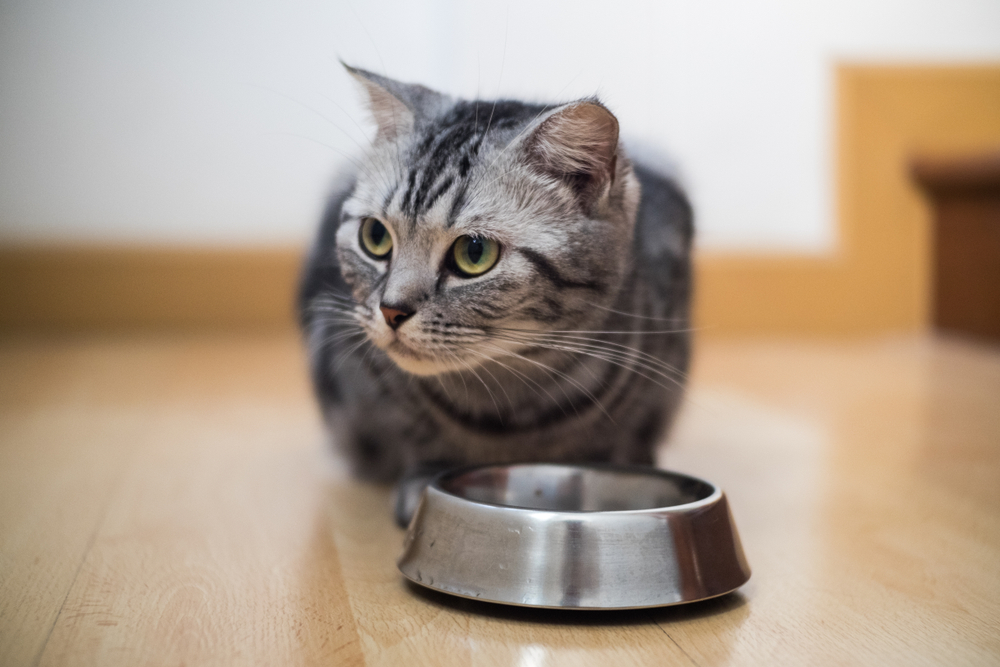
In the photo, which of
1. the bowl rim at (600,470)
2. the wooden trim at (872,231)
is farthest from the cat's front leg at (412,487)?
the wooden trim at (872,231)

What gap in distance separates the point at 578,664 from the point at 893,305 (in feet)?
10.0

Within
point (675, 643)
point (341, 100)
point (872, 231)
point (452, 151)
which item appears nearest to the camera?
point (675, 643)

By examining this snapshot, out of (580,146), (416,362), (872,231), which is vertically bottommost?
(416,362)

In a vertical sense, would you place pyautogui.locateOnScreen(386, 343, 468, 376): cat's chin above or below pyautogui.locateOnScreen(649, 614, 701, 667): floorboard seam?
above

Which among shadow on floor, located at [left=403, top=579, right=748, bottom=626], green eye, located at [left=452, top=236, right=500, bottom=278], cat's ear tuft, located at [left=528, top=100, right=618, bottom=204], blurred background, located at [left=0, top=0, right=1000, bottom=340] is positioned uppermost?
blurred background, located at [left=0, top=0, right=1000, bottom=340]

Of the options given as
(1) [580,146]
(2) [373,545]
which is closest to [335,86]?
(1) [580,146]

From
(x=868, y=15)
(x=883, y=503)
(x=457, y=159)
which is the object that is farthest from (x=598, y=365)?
(x=868, y=15)

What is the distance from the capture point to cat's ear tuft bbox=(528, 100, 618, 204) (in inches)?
36.7

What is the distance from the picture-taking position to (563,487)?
999 mm

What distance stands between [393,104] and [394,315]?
1.02ft

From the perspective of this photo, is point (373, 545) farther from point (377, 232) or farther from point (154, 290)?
point (154, 290)

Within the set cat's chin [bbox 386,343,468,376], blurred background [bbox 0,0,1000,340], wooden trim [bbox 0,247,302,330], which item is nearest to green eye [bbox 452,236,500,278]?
cat's chin [bbox 386,343,468,376]

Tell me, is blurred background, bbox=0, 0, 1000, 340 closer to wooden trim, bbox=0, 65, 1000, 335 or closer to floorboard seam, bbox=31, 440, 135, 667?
wooden trim, bbox=0, 65, 1000, 335

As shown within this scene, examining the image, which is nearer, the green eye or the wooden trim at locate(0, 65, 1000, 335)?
the green eye
